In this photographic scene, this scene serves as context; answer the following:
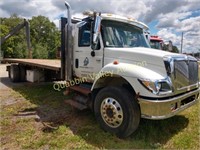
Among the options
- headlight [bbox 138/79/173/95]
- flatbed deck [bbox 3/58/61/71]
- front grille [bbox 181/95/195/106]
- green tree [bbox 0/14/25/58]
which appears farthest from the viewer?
green tree [bbox 0/14/25/58]

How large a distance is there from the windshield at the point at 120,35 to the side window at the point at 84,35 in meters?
0.53

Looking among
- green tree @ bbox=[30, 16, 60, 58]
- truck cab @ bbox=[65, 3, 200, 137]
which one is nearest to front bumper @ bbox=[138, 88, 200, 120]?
truck cab @ bbox=[65, 3, 200, 137]

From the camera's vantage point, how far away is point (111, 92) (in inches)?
158

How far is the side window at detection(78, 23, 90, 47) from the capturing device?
16.5 feet

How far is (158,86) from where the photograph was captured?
3.51 meters

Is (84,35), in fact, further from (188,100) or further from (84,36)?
(188,100)

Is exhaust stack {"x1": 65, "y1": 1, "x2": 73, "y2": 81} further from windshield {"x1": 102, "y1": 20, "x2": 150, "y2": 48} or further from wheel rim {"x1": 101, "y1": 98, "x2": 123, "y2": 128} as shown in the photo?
wheel rim {"x1": 101, "y1": 98, "x2": 123, "y2": 128}

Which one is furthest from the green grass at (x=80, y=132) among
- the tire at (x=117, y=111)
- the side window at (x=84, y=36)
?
the side window at (x=84, y=36)

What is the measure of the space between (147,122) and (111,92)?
1282mm

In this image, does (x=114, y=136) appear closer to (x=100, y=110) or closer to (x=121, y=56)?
(x=100, y=110)

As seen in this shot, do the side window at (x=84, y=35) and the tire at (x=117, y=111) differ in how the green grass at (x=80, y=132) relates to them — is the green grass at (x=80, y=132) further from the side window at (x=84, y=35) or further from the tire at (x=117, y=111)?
the side window at (x=84, y=35)

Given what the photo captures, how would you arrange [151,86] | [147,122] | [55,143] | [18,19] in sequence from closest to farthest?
[151,86]
[55,143]
[147,122]
[18,19]

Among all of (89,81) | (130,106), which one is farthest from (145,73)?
(89,81)

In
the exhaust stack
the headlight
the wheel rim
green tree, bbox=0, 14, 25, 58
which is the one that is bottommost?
the wheel rim
